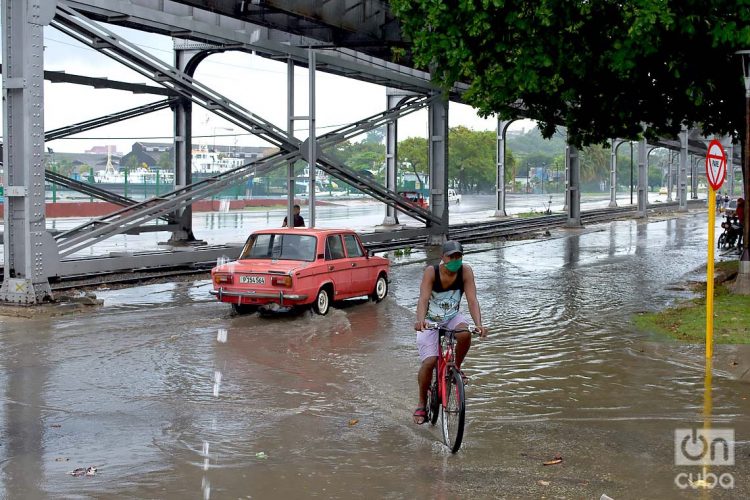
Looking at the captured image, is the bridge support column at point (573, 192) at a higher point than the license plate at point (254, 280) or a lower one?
higher

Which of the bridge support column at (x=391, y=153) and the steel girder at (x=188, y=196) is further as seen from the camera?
the bridge support column at (x=391, y=153)

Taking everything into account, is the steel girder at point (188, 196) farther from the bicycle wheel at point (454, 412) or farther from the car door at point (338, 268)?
the bicycle wheel at point (454, 412)

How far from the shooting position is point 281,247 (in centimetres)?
1542

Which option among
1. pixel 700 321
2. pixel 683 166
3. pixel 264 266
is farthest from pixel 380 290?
pixel 683 166

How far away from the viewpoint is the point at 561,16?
59.4 feet

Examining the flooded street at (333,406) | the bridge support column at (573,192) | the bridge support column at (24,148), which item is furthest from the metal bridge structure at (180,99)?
the bridge support column at (573,192)

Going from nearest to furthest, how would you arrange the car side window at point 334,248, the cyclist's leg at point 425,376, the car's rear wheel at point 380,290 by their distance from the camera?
the cyclist's leg at point 425,376, the car side window at point 334,248, the car's rear wheel at point 380,290

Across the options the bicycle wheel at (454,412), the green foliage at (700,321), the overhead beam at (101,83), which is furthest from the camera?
the overhead beam at (101,83)

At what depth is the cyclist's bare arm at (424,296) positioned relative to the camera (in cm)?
772

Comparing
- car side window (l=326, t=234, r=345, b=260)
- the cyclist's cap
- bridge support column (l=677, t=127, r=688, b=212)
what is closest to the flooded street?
car side window (l=326, t=234, r=345, b=260)

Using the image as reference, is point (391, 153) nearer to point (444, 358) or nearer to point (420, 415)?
point (420, 415)

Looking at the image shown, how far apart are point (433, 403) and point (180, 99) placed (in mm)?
23367

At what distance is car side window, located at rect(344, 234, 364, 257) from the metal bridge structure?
5.04m

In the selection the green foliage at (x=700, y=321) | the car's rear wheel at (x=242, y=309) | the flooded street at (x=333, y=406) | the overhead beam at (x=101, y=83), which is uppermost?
the overhead beam at (x=101, y=83)
